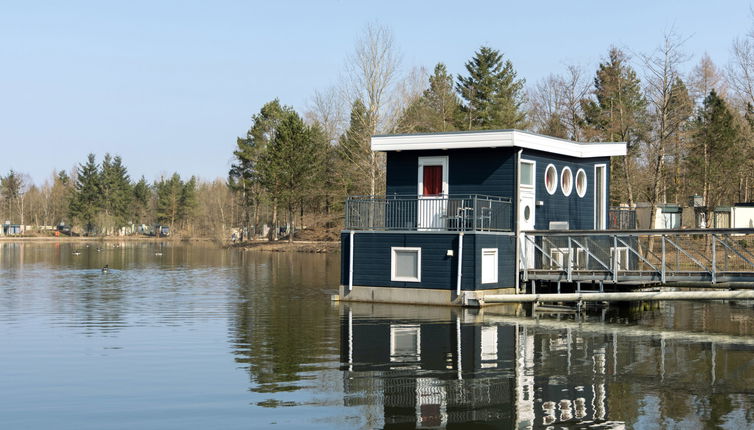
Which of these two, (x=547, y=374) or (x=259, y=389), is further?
(x=547, y=374)

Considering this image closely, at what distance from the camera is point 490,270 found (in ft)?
87.9

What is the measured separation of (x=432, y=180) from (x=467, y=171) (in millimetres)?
1351

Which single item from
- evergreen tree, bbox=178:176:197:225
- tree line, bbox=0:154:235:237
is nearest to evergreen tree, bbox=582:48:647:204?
tree line, bbox=0:154:235:237

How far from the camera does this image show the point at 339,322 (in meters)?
23.2

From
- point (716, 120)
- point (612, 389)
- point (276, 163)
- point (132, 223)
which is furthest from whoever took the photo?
point (132, 223)

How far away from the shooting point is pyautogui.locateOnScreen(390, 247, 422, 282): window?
88.6 ft

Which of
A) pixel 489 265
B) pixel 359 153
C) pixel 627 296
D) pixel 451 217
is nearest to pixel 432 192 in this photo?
pixel 451 217

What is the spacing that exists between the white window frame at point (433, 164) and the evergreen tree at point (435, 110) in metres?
29.5

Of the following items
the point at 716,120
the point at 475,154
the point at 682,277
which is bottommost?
the point at 682,277

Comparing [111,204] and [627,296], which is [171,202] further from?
[627,296]

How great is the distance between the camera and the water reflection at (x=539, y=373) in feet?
39.4

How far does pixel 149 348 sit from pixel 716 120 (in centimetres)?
5476

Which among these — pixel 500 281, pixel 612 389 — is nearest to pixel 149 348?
pixel 612 389

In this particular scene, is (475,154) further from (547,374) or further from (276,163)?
(276,163)
